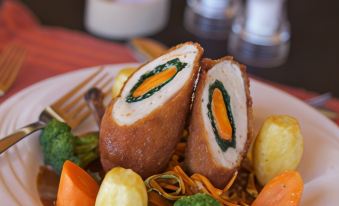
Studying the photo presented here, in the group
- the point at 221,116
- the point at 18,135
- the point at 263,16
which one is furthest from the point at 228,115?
the point at 263,16

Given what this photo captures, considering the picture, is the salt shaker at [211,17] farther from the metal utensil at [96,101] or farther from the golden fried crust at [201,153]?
the golden fried crust at [201,153]

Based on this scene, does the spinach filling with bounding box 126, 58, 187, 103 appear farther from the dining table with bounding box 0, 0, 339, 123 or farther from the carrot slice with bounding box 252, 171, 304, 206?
the dining table with bounding box 0, 0, 339, 123

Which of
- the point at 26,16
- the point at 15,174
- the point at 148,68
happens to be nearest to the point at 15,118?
the point at 15,174

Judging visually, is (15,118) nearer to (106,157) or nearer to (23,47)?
(106,157)

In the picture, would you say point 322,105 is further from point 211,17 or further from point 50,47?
point 50,47

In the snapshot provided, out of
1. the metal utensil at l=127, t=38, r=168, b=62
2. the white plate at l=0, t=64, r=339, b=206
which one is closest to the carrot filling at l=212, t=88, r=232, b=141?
the white plate at l=0, t=64, r=339, b=206

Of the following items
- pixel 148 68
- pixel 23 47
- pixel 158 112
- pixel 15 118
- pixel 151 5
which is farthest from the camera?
pixel 151 5
